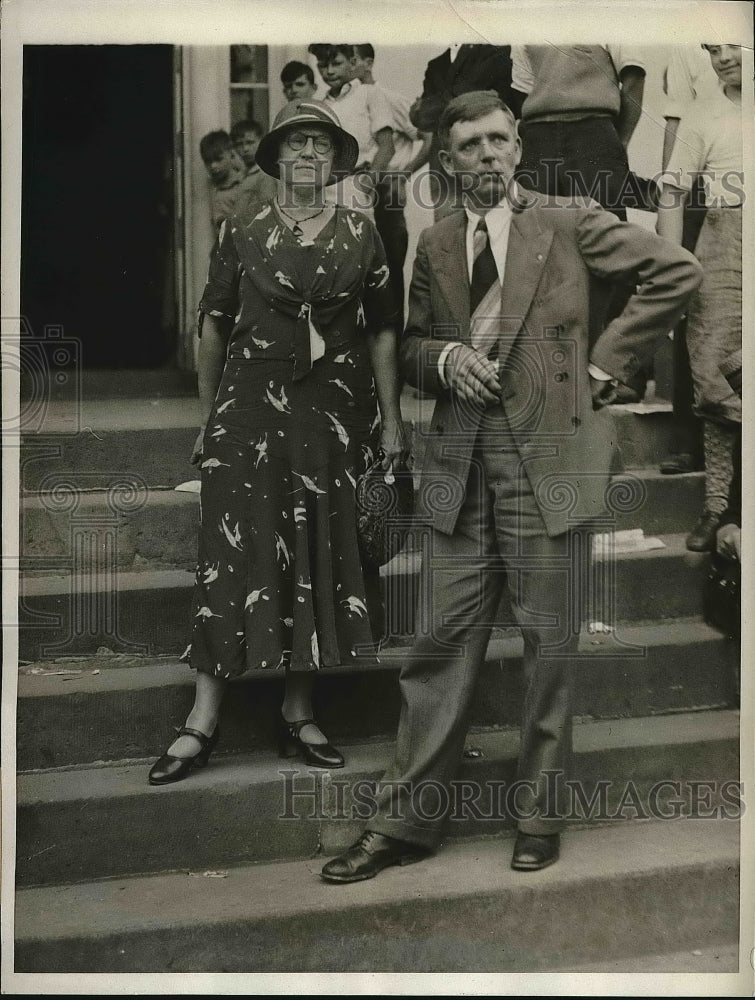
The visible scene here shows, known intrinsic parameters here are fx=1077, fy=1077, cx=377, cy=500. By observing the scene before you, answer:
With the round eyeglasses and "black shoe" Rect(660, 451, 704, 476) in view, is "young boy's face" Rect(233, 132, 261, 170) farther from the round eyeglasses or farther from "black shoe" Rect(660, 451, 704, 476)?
"black shoe" Rect(660, 451, 704, 476)

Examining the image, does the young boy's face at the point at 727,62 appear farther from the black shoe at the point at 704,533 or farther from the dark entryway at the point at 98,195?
the dark entryway at the point at 98,195

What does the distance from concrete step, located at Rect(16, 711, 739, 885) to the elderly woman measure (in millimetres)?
106

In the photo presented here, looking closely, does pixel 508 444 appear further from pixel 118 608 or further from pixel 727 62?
pixel 727 62

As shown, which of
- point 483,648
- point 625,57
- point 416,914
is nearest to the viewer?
point 416,914

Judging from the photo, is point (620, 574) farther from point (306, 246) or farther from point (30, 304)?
point (30, 304)

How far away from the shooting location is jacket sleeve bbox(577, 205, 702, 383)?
12.3 ft

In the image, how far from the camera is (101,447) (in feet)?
12.6

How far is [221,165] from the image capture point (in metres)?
3.78

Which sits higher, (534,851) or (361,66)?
(361,66)

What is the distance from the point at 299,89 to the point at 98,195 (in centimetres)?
81

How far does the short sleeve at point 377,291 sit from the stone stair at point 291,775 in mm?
300

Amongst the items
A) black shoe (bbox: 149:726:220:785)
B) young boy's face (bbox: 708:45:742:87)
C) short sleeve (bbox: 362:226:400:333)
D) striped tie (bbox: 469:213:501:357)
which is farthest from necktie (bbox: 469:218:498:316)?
black shoe (bbox: 149:726:220:785)

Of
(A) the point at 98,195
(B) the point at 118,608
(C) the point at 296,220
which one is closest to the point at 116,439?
(B) the point at 118,608

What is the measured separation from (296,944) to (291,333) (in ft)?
6.84
